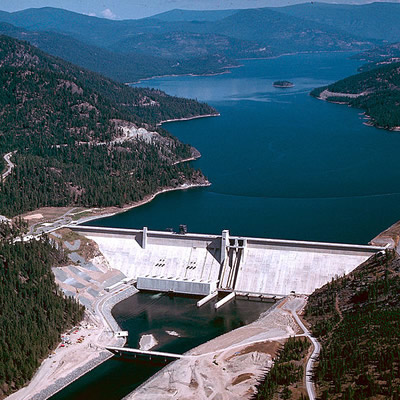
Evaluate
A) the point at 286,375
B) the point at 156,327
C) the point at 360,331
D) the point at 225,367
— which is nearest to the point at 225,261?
the point at 156,327

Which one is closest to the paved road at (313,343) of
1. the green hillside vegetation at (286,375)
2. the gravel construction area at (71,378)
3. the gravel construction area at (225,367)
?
the green hillside vegetation at (286,375)

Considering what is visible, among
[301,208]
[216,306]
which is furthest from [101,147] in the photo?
[216,306]

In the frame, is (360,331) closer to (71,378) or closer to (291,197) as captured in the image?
(71,378)

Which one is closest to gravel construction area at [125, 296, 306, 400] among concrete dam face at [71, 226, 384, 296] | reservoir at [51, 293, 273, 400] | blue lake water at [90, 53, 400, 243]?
reservoir at [51, 293, 273, 400]

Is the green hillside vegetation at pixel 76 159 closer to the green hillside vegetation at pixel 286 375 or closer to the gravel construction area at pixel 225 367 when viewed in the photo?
the gravel construction area at pixel 225 367

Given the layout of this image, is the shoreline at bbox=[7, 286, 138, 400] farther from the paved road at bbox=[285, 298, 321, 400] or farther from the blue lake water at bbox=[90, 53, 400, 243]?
the blue lake water at bbox=[90, 53, 400, 243]

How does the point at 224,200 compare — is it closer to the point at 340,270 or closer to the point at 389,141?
the point at 340,270
